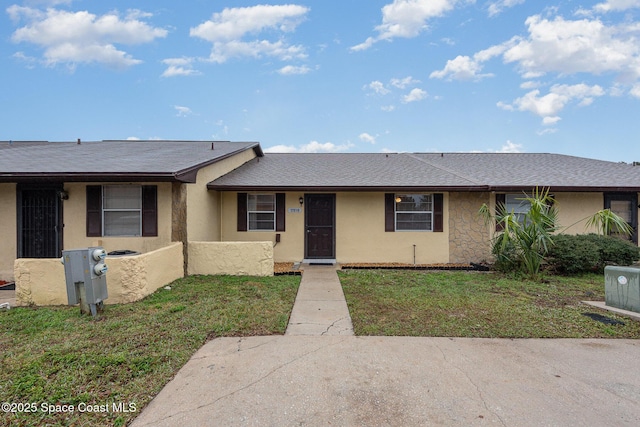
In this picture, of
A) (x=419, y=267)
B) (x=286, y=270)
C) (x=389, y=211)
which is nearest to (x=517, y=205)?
(x=419, y=267)

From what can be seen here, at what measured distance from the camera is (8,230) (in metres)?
7.20

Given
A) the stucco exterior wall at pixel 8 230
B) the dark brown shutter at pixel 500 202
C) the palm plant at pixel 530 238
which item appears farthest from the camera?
the dark brown shutter at pixel 500 202

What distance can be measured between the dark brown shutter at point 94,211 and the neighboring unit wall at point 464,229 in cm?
974

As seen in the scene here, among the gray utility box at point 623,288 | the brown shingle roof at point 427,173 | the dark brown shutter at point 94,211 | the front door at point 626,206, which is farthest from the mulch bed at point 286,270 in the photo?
the front door at point 626,206

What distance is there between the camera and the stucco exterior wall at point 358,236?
937 centimetres

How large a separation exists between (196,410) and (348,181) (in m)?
7.56

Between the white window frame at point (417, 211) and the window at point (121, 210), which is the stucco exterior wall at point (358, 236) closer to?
the white window frame at point (417, 211)

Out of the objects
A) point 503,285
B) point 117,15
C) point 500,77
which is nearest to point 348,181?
point 503,285

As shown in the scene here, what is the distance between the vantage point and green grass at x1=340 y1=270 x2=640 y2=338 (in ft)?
13.6

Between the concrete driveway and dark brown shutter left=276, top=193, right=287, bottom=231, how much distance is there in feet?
19.0

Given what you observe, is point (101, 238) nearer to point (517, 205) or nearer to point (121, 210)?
point (121, 210)

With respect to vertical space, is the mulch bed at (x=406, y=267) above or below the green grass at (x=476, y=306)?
above

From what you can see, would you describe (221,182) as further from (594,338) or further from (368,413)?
(594,338)

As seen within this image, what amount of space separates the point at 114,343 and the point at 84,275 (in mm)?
1551
